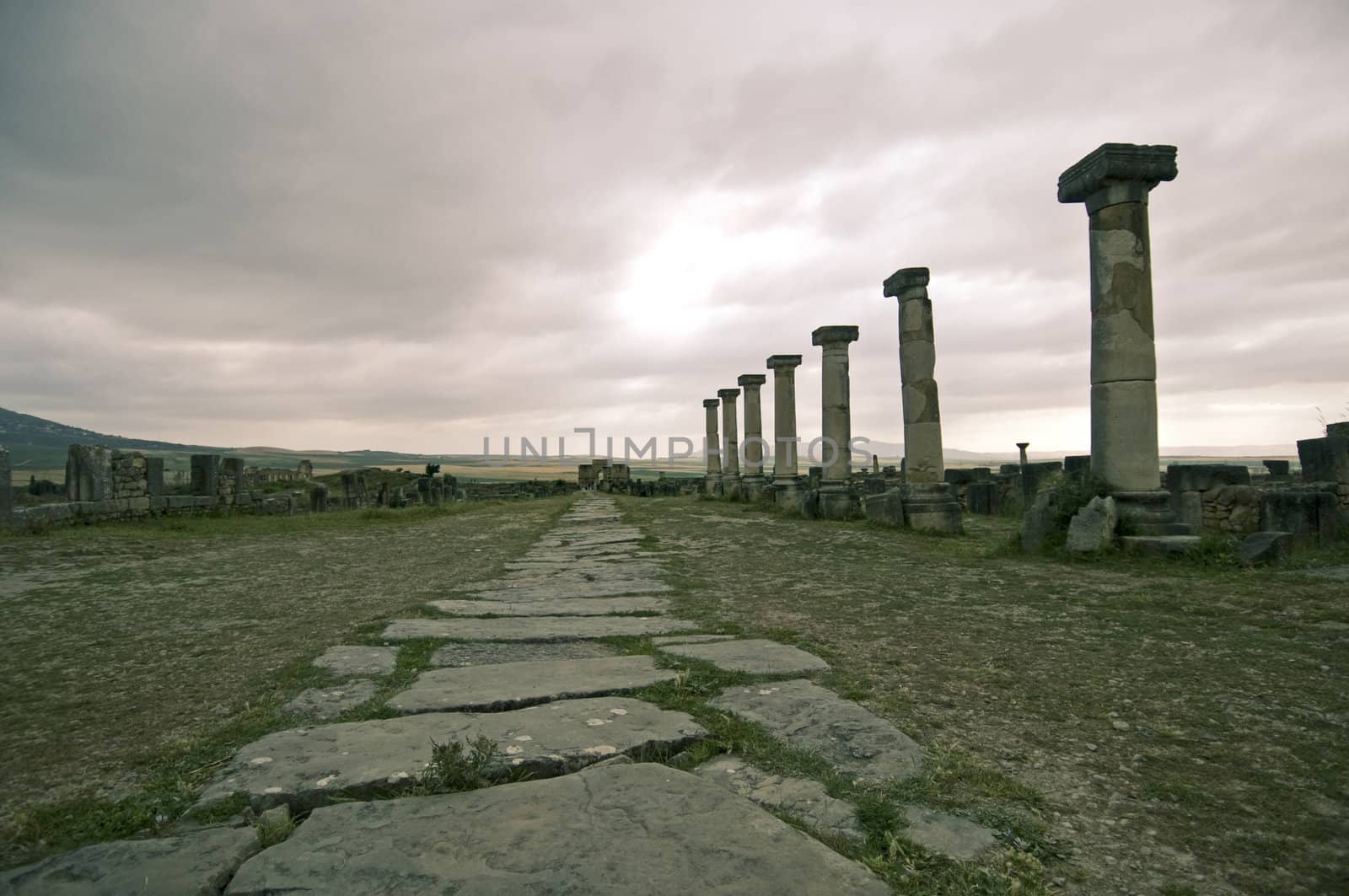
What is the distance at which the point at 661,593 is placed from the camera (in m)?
5.90

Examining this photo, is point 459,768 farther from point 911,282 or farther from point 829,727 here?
point 911,282

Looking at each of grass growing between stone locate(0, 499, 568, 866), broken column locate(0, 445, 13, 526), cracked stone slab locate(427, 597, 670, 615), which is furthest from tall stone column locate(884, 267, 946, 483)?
broken column locate(0, 445, 13, 526)

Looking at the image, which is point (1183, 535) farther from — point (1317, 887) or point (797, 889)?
point (797, 889)


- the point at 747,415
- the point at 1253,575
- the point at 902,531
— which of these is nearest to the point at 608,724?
the point at 1253,575

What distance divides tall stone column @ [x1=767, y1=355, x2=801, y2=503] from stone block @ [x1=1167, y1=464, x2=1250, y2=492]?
9301mm

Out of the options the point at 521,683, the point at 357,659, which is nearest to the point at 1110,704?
the point at 521,683

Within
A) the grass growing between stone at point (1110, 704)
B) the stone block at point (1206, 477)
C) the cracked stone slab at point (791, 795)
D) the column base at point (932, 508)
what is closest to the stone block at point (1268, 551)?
the grass growing between stone at point (1110, 704)

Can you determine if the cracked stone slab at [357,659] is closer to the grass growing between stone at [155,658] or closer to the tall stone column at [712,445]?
the grass growing between stone at [155,658]

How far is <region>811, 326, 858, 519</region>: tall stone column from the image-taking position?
16.5m

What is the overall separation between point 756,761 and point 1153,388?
7532 mm

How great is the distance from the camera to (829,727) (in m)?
2.62

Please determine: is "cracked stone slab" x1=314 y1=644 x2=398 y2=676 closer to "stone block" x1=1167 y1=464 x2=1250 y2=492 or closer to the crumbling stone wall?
the crumbling stone wall

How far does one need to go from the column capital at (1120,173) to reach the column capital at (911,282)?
4085mm

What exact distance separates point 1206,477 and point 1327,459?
148 centimetres
